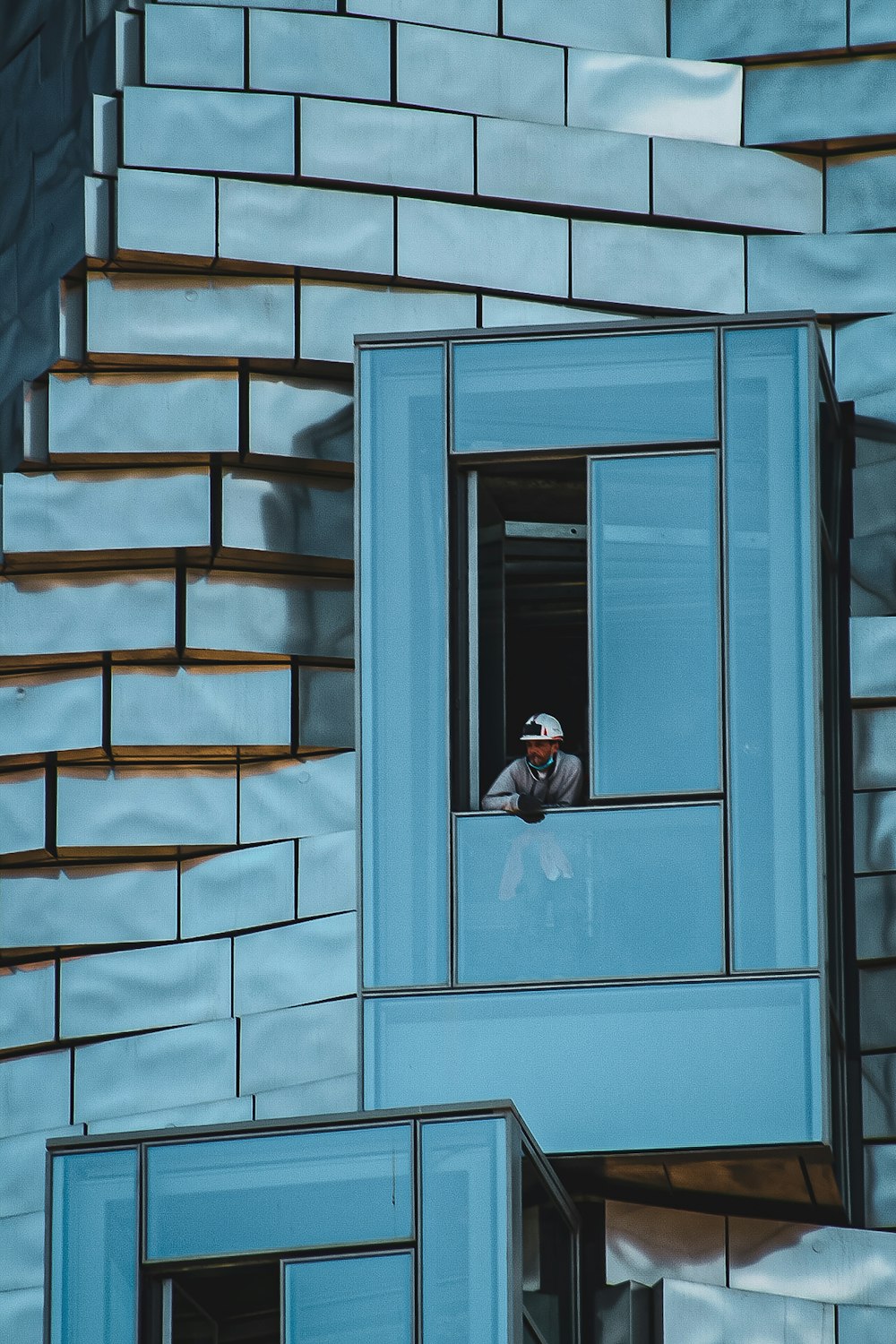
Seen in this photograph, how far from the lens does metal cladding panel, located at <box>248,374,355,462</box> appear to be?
56.0 ft

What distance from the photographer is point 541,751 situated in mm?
15359

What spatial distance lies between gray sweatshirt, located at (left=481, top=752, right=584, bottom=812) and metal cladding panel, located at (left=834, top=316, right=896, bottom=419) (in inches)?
136

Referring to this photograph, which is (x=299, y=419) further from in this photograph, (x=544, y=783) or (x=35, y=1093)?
(x=35, y=1093)

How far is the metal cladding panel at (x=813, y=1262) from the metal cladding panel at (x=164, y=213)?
267 inches

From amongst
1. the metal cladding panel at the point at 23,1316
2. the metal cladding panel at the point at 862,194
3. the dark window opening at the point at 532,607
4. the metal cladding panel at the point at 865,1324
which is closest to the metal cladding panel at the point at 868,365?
the metal cladding panel at the point at 862,194

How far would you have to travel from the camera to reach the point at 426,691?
50.6 ft

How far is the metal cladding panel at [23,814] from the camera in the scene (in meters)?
17.0

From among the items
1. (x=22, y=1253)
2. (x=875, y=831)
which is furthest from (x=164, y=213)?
(x=22, y=1253)

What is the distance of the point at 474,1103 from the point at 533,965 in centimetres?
144

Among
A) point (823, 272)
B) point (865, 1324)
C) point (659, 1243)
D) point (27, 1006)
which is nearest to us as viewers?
point (865, 1324)

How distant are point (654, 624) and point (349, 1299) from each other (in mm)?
4058

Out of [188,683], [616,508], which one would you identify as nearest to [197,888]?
[188,683]

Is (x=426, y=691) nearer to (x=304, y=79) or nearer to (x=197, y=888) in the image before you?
(x=197, y=888)

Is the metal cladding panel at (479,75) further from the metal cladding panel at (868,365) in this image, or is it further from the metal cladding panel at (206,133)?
the metal cladding panel at (868,365)
